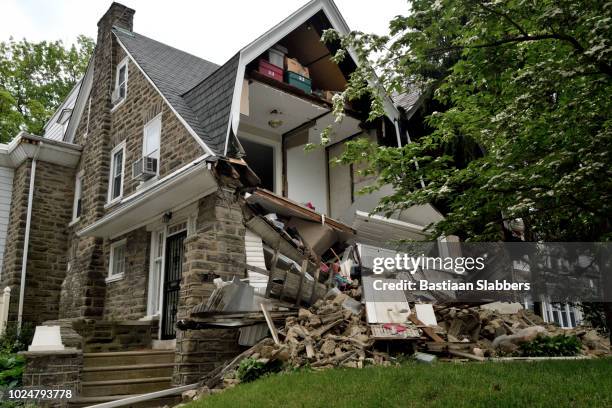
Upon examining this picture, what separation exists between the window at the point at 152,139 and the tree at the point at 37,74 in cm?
1643

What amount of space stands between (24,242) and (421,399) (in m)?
14.2

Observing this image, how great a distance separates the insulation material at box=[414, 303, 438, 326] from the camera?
867cm

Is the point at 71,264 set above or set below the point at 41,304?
above

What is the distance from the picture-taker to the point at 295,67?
1284 centimetres

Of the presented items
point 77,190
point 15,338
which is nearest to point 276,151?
point 77,190

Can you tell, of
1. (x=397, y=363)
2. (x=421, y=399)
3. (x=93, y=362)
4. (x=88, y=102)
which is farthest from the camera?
(x=88, y=102)

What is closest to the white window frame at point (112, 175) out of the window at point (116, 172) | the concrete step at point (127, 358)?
the window at point (116, 172)

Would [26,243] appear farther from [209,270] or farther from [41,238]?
[209,270]

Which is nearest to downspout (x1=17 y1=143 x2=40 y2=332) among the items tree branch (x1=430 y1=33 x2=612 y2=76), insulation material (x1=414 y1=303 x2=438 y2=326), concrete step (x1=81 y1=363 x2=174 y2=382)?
concrete step (x1=81 y1=363 x2=174 y2=382)

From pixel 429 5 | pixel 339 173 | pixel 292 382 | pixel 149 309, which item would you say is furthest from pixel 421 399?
pixel 339 173

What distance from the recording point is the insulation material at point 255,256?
9969 millimetres

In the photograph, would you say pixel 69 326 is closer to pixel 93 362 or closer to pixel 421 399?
pixel 93 362

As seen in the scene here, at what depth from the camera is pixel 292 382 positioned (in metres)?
6.32

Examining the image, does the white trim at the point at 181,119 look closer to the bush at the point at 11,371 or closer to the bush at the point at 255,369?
the bush at the point at 255,369
